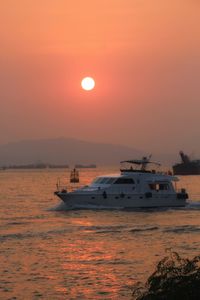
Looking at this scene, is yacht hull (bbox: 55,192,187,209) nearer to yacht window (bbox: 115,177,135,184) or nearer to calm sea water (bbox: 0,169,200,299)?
yacht window (bbox: 115,177,135,184)

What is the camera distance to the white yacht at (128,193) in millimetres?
47344

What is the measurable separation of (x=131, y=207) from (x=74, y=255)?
75.6 feet

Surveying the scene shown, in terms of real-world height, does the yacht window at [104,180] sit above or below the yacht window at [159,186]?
above

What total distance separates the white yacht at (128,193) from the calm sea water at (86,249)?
144 cm

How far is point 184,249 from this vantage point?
2670 cm

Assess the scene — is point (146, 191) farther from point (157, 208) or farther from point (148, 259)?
point (148, 259)

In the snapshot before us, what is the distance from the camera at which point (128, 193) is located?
158 ft

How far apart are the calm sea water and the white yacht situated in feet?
4.71

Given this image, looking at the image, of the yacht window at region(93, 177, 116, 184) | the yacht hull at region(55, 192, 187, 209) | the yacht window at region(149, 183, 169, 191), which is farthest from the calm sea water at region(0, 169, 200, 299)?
the yacht window at region(149, 183, 169, 191)

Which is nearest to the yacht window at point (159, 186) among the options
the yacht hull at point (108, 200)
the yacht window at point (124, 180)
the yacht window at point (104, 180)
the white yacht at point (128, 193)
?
the white yacht at point (128, 193)

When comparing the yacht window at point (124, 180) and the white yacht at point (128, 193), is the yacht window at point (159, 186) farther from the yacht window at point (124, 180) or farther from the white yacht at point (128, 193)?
the yacht window at point (124, 180)

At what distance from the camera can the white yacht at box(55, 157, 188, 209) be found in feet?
155

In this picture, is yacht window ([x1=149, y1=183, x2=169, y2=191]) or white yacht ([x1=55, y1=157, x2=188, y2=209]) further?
yacht window ([x1=149, y1=183, x2=169, y2=191])

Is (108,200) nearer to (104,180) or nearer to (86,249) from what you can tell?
(104,180)
